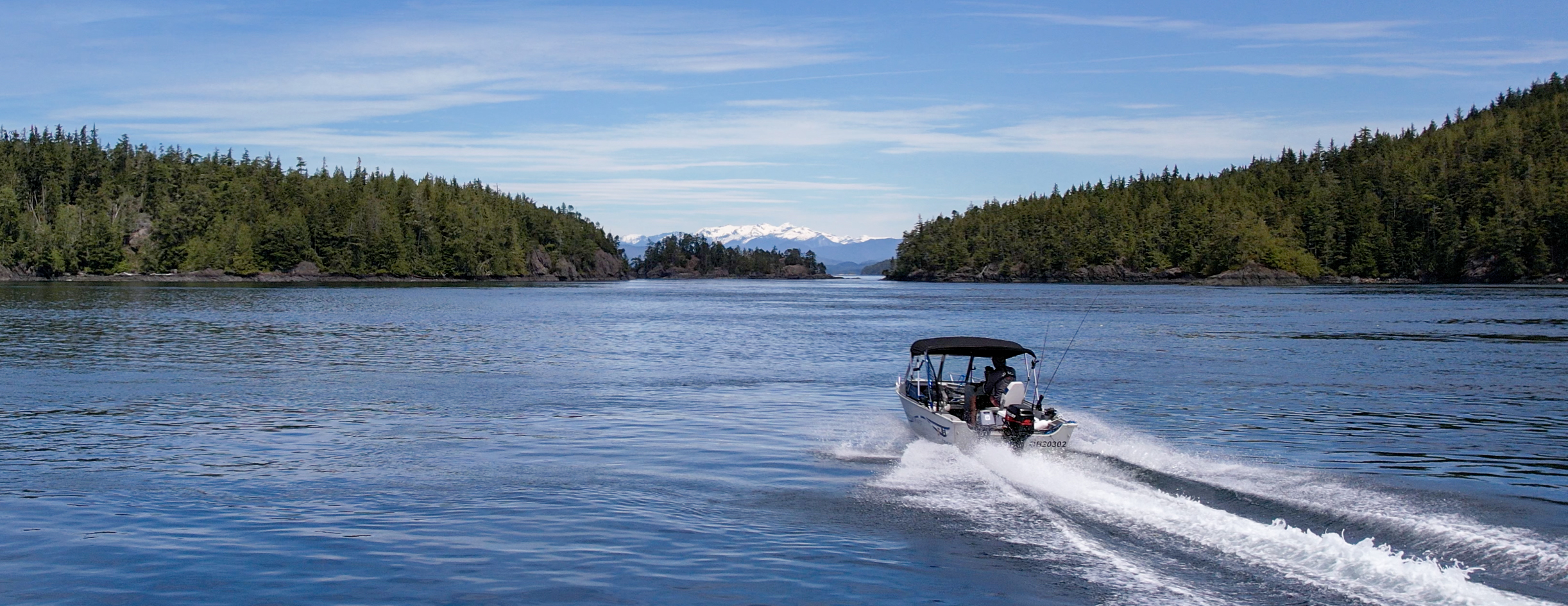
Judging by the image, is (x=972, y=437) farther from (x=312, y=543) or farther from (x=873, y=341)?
(x=873, y=341)

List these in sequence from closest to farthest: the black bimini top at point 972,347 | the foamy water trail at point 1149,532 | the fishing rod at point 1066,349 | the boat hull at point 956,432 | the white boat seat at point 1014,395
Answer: the foamy water trail at point 1149,532
the boat hull at point 956,432
the white boat seat at point 1014,395
the black bimini top at point 972,347
the fishing rod at point 1066,349

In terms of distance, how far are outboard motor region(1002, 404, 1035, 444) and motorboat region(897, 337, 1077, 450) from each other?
14 mm

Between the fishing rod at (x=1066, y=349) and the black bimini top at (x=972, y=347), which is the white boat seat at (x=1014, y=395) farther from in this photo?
the black bimini top at (x=972, y=347)

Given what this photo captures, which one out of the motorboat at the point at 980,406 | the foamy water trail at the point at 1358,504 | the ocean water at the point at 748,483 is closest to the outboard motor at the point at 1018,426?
the motorboat at the point at 980,406

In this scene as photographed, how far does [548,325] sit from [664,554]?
6639 centimetres

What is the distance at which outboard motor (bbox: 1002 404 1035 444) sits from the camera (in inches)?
934

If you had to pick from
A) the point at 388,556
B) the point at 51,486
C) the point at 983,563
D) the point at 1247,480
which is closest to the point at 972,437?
the point at 1247,480

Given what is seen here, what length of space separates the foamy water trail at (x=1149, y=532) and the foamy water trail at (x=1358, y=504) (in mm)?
907

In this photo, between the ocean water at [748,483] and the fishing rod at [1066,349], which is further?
the fishing rod at [1066,349]

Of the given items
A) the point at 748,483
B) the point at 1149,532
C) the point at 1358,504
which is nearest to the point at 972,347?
the point at 748,483

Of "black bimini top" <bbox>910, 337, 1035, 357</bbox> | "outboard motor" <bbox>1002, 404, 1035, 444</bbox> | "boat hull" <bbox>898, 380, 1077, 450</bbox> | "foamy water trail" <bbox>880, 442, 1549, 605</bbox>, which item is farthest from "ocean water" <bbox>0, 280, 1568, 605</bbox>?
"black bimini top" <bbox>910, 337, 1035, 357</bbox>

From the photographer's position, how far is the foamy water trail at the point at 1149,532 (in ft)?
45.5

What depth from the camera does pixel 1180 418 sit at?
3275 cm

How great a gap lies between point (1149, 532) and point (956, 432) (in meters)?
8.42
